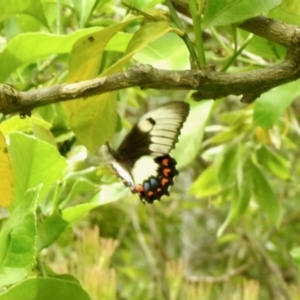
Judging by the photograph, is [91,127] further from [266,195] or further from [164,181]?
[266,195]

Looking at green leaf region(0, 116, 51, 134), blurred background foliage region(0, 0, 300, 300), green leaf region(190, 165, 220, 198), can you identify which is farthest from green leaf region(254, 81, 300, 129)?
green leaf region(190, 165, 220, 198)

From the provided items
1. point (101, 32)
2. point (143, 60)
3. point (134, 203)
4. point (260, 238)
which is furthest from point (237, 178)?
point (260, 238)

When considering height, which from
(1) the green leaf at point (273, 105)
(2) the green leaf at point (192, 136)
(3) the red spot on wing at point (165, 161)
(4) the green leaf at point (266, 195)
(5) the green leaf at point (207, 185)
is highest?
(1) the green leaf at point (273, 105)

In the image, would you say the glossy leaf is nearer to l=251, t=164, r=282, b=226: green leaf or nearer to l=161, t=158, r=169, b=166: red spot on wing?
l=161, t=158, r=169, b=166: red spot on wing

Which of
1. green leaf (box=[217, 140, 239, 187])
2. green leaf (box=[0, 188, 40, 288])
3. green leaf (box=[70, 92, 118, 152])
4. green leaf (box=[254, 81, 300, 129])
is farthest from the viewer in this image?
green leaf (box=[217, 140, 239, 187])

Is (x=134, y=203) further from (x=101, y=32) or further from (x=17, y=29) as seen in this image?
(x=101, y=32)

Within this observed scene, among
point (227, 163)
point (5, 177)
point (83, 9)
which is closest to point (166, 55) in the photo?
point (83, 9)

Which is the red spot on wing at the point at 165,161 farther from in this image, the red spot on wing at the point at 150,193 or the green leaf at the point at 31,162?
the green leaf at the point at 31,162

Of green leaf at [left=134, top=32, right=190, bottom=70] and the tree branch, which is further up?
the tree branch

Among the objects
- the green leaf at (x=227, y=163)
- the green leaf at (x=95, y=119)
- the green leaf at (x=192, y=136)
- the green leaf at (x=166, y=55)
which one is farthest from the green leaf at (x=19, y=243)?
the green leaf at (x=227, y=163)
